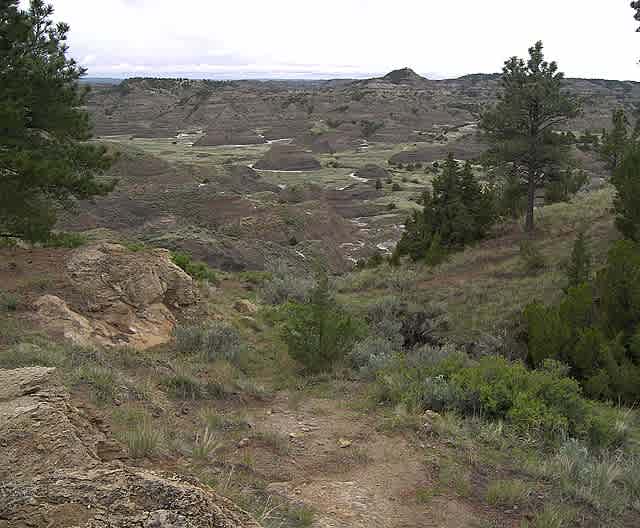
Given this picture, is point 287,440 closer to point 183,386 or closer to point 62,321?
point 183,386

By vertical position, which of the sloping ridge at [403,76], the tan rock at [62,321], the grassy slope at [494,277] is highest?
the sloping ridge at [403,76]

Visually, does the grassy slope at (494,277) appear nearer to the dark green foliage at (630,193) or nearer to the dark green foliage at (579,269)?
the dark green foliage at (630,193)

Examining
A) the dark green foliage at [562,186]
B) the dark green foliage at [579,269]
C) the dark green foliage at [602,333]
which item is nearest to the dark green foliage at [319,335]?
the dark green foliage at [602,333]

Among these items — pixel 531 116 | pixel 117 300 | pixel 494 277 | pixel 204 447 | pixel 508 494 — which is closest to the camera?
pixel 508 494

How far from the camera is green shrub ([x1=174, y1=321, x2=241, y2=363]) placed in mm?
8854

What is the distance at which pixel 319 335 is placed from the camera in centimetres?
869

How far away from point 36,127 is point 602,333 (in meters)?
10.9

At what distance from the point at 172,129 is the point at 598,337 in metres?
79.3

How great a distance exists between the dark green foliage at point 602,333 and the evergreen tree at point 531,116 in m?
8.50

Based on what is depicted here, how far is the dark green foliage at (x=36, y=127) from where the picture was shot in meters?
9.09

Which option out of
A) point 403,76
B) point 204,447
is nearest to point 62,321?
point 204,447

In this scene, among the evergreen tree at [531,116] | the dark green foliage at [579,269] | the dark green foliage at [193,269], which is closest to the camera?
the dark green foliage at [193,269]

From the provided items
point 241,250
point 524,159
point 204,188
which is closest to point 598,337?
point 524,159

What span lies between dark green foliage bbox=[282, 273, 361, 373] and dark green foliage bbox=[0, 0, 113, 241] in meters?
4.47
